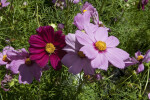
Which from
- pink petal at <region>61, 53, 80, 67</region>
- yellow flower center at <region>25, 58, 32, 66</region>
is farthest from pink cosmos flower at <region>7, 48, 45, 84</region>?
pink petal at <region>61, 53, 80, 67</region>

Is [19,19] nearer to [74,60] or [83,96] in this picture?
[83,96]

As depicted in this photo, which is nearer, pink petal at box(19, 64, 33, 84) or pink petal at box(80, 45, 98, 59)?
pink petal at box(80, 45, 98, 59)

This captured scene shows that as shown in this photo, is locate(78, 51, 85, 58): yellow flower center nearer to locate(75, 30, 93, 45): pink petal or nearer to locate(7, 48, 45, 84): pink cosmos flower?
locate(75, 30, 93, 45): pink petal

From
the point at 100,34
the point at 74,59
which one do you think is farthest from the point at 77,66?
the point at 100,34

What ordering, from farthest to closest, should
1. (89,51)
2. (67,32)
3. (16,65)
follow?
1. (67,32)
2. (16,65)
3. (89,51)

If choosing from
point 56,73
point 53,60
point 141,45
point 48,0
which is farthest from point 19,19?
point 141,45

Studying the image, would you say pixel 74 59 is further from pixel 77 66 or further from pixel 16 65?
pixel 16 65
